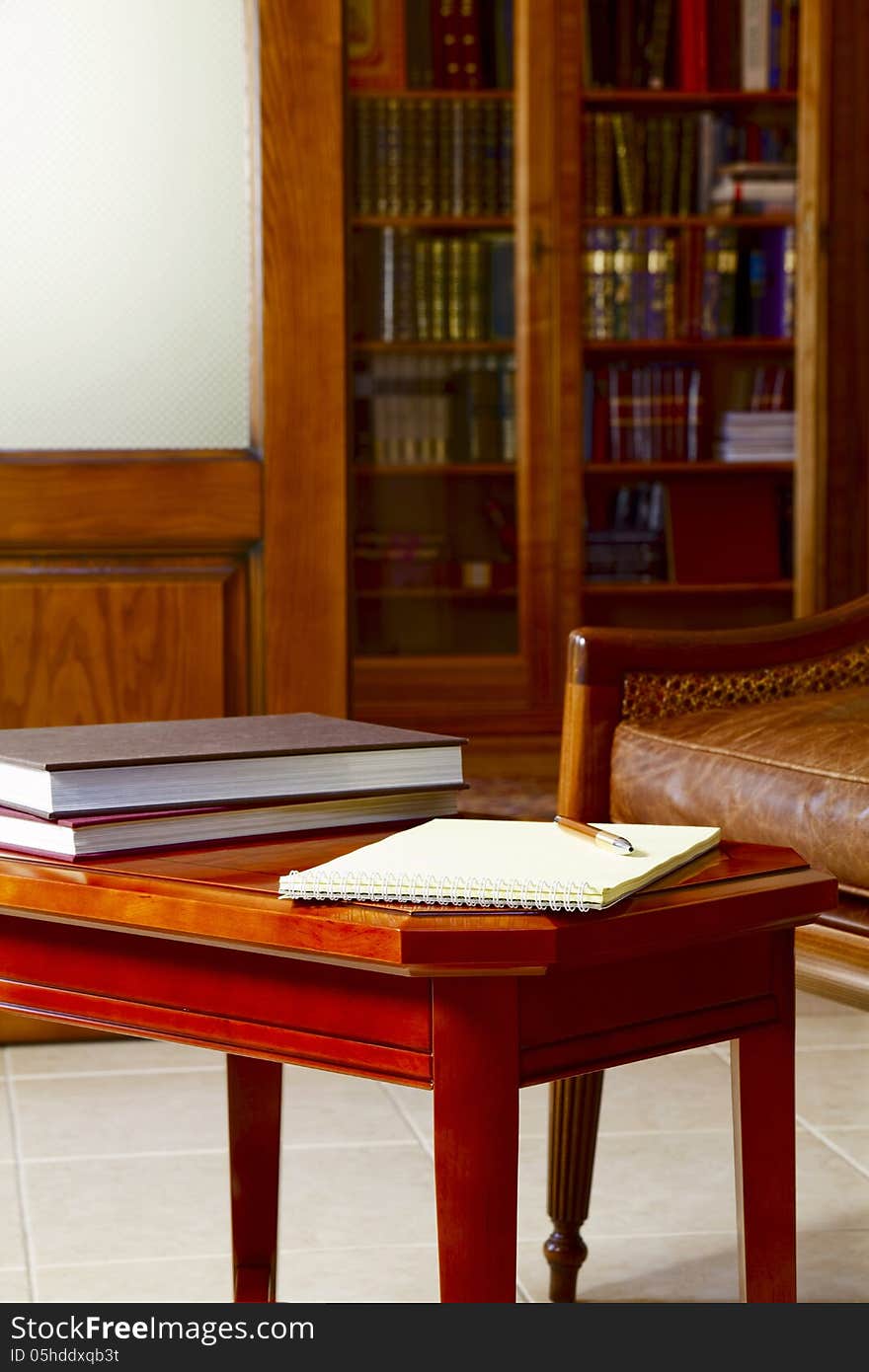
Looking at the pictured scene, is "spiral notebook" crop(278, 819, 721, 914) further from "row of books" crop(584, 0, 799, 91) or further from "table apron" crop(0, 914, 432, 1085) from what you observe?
"row of books" crop(584, 0, 799, 91)

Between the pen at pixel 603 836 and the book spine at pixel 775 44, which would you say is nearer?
the pen at pixel 603 836

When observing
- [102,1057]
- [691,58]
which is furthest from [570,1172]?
[691,58]

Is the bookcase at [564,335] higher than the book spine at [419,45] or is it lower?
lower

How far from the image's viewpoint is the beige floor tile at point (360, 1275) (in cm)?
155

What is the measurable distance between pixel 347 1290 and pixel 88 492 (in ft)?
3.99

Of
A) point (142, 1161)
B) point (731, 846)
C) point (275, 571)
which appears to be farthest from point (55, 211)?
point (731, 846)

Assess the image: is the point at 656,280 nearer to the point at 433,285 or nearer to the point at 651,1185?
the point at 433,285

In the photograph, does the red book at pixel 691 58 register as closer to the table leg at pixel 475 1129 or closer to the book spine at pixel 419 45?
the book spine at pixel 419 45

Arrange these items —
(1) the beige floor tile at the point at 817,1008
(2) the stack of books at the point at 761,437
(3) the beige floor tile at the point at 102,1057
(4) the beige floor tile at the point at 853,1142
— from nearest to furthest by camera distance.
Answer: (4) the beige floor tile at the point at 853,1142
(3) the beige floor tile at the point at 102,1057
(1) the beige floor tile at the point at 817,1008
(2) the stack of books at the point at 761,437

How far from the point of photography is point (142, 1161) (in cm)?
193

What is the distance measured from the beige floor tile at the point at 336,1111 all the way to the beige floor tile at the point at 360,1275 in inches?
12.9

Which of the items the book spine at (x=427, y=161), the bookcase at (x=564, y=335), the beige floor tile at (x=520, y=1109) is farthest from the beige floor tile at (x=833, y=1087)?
the book spine at (x=427, y=161)

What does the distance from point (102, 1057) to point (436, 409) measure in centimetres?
207

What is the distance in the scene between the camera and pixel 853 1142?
6.55 ft
